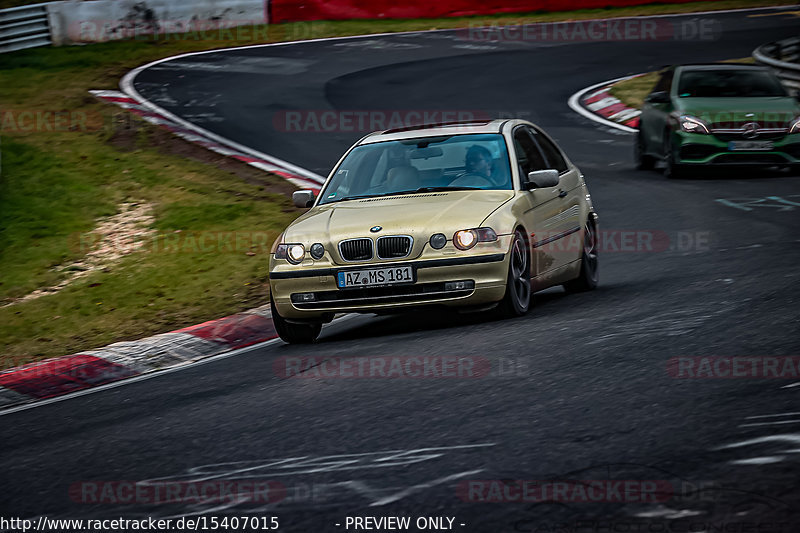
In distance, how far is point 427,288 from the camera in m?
8.33

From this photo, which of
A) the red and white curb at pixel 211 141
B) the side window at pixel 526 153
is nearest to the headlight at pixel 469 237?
the side window at pixel 526 153

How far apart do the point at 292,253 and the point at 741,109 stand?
953 centimetres

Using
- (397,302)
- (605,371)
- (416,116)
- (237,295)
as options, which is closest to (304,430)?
(605,371)

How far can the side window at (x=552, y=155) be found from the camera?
1019 centimetres

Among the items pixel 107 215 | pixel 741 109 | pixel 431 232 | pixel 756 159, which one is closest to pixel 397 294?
pixel 431 232

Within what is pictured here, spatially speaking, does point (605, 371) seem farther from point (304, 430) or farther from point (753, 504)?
point (753, 504)

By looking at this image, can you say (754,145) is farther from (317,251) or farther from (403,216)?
(317,251)

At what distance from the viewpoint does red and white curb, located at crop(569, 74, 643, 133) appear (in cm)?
2183

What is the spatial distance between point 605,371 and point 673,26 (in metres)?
28.9

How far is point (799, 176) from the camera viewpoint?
16375mm

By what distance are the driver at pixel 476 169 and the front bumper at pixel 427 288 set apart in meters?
1.02

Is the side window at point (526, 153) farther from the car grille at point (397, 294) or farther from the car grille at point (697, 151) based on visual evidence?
the car grille at point (697, 151)

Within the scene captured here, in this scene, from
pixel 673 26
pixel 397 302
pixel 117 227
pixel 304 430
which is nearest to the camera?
pixel 304 430

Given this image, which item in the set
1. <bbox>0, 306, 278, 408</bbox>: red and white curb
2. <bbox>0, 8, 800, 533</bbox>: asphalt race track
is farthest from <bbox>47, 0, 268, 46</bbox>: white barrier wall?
<bbox>0, 306, 278, 408</bbox>: red and white curb
